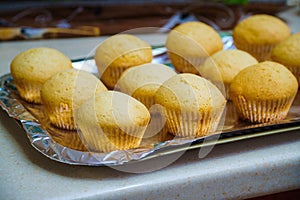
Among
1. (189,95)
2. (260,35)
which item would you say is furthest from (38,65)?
(260,35)

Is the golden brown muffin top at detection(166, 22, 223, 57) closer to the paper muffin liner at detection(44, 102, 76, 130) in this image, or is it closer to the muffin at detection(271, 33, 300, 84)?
the muffin at detection(271, 33, 300, 84)

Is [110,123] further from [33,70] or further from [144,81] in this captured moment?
[33,70]

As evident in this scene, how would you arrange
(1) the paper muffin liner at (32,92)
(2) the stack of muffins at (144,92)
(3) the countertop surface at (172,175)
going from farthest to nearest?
1. (1) the paper muffin liner at (32,92)
2. (2) the stack of muffins at (144,92)
3. (3) the countertop surface at (172,175)

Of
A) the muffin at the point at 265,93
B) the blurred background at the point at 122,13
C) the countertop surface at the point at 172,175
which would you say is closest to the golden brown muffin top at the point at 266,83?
the muffin at the point at 265,93

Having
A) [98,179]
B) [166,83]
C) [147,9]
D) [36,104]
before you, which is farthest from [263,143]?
[147,9]

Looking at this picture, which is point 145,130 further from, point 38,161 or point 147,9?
point 147,9

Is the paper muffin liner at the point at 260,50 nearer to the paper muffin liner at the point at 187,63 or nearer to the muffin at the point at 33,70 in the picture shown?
the paper muffin liner at the point at 187,63
